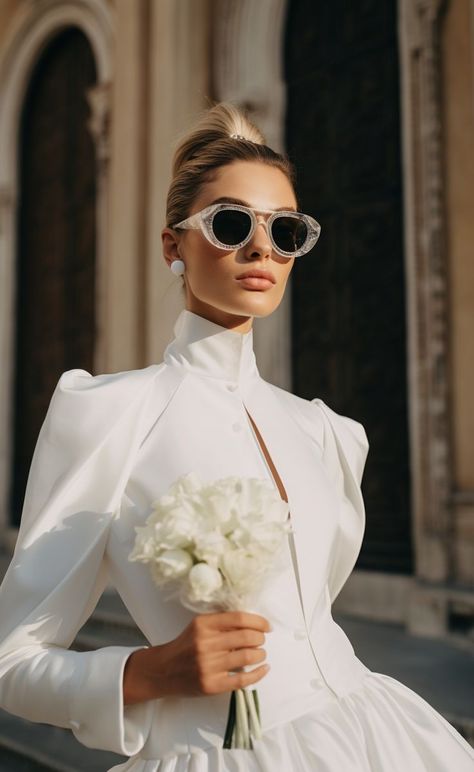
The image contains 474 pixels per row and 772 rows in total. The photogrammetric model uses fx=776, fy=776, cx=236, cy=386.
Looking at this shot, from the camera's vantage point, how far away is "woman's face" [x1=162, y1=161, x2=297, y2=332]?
1.29 m

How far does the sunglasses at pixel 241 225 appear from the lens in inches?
49.7

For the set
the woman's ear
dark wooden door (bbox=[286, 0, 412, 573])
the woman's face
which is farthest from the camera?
dark wooden door (bbox=[286, 0, 412, 573])

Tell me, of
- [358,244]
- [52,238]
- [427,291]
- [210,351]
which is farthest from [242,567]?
[52,238]

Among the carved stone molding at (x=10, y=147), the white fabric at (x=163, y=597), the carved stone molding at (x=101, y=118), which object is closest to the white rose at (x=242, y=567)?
the white fabric at (x=163, y=597)

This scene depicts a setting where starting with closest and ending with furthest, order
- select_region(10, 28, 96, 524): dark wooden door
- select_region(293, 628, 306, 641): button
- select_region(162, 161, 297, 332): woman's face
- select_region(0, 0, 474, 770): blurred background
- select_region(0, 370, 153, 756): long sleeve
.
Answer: select_region(0, 370, 153, 756): long sleeve
select_region(293, 628, 306, 641): button
select_region(162, 161, 297, 332): woman's face
select_region(0, 0, 474, 770): blurred background
select_region(10, 28, 96, 524): dark wooden door

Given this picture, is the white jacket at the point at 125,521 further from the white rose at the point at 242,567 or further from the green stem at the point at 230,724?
the white rose at the point at 242,567

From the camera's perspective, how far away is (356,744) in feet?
3.71

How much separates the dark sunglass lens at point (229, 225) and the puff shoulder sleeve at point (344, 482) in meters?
0.42

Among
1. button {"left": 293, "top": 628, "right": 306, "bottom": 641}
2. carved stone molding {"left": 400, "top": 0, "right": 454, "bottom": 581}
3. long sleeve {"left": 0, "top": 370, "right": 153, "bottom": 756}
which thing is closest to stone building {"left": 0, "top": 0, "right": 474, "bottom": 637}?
carved stone molding {"left": 400, "top": 0, "right": 454, "bottom": 581}

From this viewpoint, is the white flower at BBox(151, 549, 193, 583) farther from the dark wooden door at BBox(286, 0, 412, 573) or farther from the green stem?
the dark wooden door at BBox(286, 0, 412, 573)

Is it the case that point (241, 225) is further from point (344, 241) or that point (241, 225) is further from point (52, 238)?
point (52, 238)

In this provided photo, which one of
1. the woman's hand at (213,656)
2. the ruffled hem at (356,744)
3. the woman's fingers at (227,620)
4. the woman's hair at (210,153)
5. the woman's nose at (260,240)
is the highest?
the woman's hair at (210,153)

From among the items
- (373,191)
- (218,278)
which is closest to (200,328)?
(218,278)

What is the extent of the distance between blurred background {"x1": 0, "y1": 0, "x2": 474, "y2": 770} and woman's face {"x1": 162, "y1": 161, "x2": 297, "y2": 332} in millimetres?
2285
